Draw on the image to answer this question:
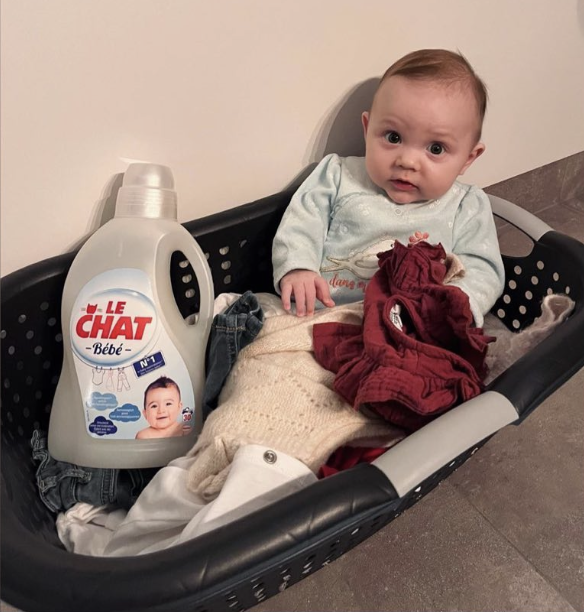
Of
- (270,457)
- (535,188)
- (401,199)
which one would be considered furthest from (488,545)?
(535,188)

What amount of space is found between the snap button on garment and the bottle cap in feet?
1.00

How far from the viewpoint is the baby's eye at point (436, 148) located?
748mm

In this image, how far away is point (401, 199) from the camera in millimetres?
794

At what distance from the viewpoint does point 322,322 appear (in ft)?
2.35

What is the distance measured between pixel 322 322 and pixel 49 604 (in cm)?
42

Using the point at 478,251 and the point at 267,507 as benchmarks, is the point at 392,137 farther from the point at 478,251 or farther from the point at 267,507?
the point at 267,507

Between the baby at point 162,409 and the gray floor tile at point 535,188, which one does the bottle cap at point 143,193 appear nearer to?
the baby at point 162,409

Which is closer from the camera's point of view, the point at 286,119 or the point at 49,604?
the point at 49,604

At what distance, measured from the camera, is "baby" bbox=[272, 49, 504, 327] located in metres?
0.72

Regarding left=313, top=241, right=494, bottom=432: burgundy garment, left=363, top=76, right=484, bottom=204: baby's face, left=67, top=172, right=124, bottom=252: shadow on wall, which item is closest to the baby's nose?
left=363, top=76, right=484, bottom=204: baby's face

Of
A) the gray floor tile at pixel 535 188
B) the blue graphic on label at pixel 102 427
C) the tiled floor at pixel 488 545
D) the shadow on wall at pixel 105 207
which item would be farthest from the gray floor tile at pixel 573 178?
the blue graphic on label at pixel 102 427

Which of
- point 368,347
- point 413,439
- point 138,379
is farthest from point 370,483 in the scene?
point 138,379

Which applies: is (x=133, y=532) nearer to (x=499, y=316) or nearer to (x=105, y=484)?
(x=105, y=484)

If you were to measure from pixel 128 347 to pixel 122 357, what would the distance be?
1cm
